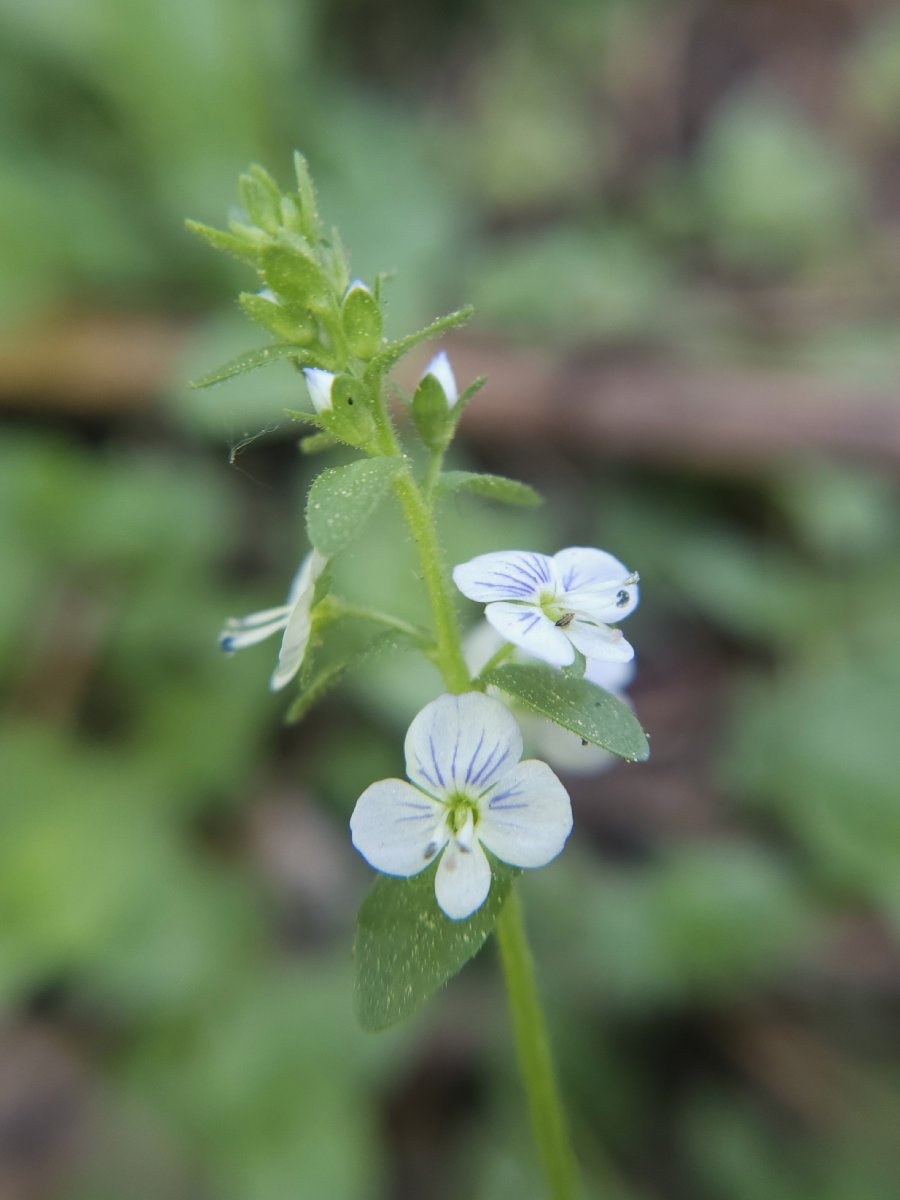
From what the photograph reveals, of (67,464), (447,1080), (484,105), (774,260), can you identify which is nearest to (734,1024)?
(447,1080)

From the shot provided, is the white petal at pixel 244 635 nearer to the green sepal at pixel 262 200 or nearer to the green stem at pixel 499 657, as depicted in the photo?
the green stem at pixel 499 657

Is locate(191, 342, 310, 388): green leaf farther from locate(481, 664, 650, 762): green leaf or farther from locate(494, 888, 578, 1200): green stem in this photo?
locate(494, 888, 578, 1200): green stem

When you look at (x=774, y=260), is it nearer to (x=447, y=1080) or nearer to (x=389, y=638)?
(x=447, y=1080)

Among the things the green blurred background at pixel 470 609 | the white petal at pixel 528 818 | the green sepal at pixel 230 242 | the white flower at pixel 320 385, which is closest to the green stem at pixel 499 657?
the white petal at pixel 528 818

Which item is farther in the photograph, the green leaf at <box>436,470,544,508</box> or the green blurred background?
the green blurred background

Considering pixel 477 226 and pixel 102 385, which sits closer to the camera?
pixel 102 385

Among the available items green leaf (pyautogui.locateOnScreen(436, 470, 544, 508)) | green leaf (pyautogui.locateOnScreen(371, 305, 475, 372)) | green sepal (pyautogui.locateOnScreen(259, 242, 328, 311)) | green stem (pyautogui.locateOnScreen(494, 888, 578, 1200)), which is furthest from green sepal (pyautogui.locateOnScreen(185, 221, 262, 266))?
green stem (pyautogui.locateOnScreen(494, 888, 578, 1200))

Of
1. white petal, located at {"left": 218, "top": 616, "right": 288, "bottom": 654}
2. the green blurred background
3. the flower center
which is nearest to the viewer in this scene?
the flower center
